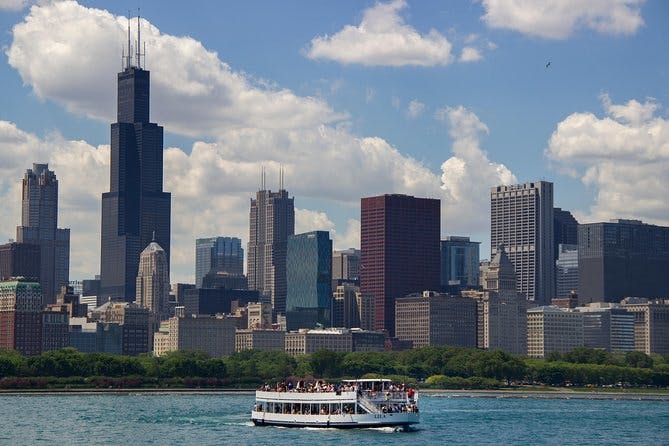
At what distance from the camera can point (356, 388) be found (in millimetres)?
184500

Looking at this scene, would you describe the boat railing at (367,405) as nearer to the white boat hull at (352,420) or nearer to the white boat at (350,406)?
the white boat at (350,406)

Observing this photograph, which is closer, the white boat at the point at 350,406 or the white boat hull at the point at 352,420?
the white boat hull at the point at 352,420

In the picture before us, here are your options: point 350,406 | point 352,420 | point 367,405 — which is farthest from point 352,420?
point 367,405

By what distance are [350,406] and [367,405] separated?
2.12m

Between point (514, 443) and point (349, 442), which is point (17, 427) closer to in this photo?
point (349, 442)

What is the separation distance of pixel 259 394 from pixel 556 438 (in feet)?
122

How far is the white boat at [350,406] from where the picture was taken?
184750mm

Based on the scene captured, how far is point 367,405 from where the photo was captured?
7269 inches

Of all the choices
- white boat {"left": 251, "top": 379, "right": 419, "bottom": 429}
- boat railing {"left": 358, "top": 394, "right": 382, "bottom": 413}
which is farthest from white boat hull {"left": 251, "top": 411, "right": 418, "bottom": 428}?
boat railing {"left": 358, "top": 394, "right": 382, "bottom": 413}

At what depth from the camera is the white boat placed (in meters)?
185

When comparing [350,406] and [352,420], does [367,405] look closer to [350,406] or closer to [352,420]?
[350,406]

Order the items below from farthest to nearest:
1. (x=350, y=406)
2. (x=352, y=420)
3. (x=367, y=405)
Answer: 1. (x=350, y=406)
2. (x=352, y=420)
3. (x=367, y=405)

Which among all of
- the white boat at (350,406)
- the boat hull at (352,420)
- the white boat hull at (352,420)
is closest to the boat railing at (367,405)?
the white boat at (350,406)

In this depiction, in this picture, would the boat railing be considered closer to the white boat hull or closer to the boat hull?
the white boat hull
